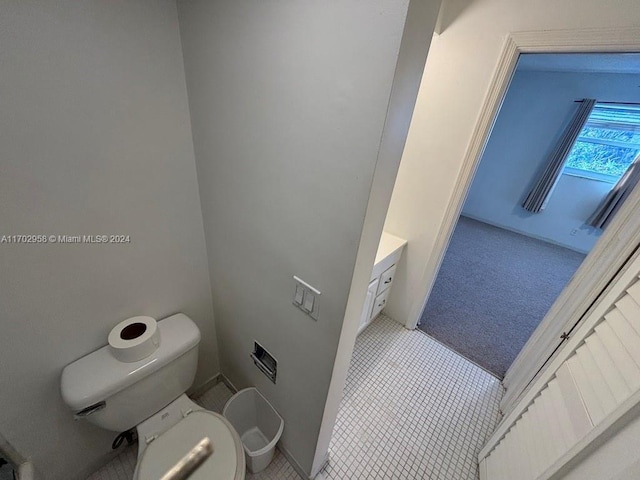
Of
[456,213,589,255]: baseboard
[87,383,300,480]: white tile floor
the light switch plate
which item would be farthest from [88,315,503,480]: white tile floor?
[456,213,589,255]: baseboard

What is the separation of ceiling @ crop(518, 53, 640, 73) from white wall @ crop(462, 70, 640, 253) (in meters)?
0.21

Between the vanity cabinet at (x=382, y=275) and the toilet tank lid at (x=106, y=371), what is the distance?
3.72 feet

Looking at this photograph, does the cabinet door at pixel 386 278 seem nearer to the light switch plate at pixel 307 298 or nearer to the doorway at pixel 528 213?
the doorway at pixel 528 213

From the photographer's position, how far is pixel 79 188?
2.52ft

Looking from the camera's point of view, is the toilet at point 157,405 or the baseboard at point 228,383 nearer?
the toilet at point 157,405

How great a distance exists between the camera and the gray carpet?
6.75ft

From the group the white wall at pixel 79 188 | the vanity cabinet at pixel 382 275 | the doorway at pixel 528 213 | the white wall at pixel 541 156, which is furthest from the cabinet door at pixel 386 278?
the white wall at pixel 541 156

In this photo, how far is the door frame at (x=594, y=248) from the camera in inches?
40.8

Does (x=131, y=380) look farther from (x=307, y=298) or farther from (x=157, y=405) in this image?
(x=307, y=298)

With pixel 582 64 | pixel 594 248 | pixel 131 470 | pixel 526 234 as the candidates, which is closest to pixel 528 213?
pixel 526 234

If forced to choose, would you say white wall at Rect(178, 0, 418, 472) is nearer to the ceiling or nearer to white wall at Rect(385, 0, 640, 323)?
white wall at Rect(385, 0, 640, 323)

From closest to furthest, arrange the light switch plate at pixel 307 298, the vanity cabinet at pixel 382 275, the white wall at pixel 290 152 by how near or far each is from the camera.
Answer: the white wall at pixel 290 152 < the light switch plate at pixel 307 298 < the vanity cabinet at pixel 382 275

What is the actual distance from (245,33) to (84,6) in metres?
0.41

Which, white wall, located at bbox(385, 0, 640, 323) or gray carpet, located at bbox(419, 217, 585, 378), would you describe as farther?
gray carpet, located at bbox(419, 217, 585, 378)
